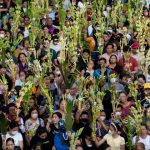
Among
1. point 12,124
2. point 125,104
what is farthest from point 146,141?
point 12,124

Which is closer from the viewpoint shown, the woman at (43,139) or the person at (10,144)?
the person at (10,144)

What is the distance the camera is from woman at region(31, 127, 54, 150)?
1042cm

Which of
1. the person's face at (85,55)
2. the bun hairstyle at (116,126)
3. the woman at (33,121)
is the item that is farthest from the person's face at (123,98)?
the person's face at (85,55)

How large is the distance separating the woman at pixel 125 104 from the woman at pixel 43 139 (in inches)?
54.3

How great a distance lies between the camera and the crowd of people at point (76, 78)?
10.5 m

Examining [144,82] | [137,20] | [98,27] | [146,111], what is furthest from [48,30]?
[146,111]

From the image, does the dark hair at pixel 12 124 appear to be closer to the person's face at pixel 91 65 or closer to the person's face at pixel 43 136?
the person's face at pixel 43 136

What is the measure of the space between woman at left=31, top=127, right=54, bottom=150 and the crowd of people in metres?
0.02

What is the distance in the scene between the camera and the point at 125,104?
11.4 metres

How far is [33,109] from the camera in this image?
11.0 meters

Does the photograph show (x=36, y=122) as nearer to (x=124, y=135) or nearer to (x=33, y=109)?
(x=33, y=109)

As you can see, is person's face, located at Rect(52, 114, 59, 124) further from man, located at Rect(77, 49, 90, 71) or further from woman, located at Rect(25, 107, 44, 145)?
man, located at Rect(77, 49, 90, 71)

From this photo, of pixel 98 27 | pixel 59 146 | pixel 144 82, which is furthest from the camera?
pixel 98 27

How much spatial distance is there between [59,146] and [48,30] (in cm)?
520
